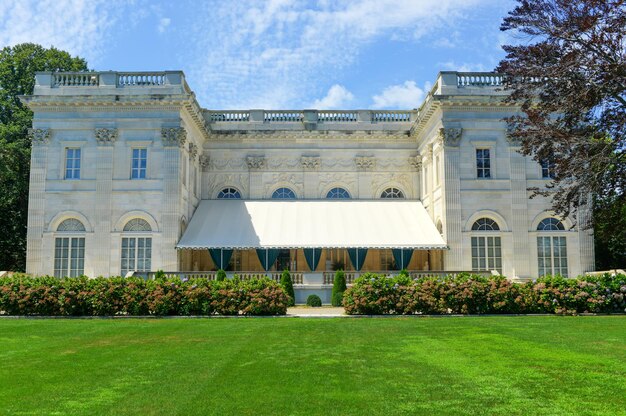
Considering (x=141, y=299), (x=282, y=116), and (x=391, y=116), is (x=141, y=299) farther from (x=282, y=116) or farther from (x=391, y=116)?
(x=391, y=116)

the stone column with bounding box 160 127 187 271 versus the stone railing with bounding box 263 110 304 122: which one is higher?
the stone railing with bounding box 263 110 304 122

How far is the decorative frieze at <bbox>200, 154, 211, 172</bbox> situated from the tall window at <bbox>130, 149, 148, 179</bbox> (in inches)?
193

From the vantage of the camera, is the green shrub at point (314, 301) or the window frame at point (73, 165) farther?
the window frame at point (73, 165)

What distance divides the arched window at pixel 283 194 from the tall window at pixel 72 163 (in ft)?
32.9

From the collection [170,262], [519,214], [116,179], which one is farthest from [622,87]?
[116,179]

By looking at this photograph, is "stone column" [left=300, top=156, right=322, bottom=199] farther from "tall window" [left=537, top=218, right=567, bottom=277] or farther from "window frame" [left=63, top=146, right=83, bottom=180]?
"tall window" [left=537, top=218, right=567, bottom=277]

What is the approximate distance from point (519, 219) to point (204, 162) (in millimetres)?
16282

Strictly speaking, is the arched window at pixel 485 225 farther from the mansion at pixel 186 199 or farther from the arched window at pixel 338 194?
the arched window at pixel 338 194

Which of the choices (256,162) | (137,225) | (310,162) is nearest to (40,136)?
(137,225)

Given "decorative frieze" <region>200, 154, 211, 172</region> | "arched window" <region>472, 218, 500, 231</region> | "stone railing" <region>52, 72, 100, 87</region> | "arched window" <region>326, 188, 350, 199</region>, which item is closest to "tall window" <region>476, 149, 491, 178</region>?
"arched window" <region>472, 218, 500, 231</region>

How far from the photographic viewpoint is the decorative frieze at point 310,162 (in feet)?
107

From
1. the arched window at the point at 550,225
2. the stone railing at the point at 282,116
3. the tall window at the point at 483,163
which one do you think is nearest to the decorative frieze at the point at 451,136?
the tall window at the point at 483,163

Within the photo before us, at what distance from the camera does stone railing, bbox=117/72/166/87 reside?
92.4 ft

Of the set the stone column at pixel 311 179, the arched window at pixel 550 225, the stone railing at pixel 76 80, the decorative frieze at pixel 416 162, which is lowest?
the arched window at pixel 550 225
